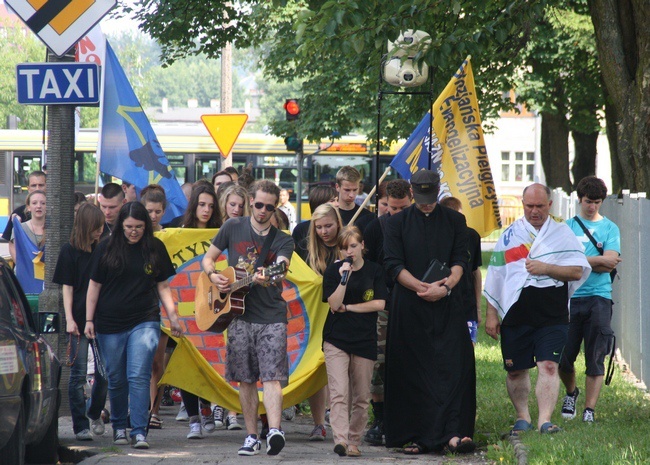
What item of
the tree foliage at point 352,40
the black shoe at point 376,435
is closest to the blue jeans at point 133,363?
the black shoe at point 376,435

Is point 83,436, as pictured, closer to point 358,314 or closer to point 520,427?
point 358,314

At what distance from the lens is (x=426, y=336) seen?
8.54 metres

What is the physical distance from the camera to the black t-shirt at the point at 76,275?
8.74 m

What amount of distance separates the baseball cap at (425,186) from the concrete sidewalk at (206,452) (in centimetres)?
192

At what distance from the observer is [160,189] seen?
10188mm

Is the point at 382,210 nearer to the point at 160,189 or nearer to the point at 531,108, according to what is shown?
the point at 160,189

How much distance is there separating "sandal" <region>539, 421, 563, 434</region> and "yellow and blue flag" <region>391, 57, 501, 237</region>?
9.07 feet

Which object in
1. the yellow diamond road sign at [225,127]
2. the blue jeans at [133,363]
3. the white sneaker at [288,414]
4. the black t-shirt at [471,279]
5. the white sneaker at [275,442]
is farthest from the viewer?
the yellow diamond road sign at [225,127]

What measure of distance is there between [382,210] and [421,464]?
2745 millimetres

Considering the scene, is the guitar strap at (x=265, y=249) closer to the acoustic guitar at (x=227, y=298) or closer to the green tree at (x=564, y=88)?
the acoustic guitar at (x=227, y=298)

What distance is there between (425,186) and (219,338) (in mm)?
2352

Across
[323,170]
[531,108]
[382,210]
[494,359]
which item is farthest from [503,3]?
[323,170]

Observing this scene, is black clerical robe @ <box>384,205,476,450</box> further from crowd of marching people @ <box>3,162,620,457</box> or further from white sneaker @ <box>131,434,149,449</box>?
white sneaker @ <box>131,434,149,449</box>

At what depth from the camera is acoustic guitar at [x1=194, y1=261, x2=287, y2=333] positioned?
8.02m
